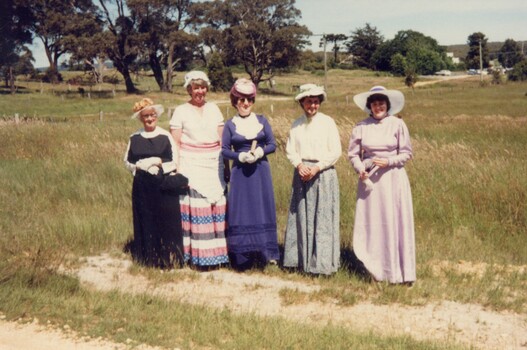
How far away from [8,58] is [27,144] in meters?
42.8

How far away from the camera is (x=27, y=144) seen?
13117 mm

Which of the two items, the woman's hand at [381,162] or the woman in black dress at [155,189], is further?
the woman in black dress at [155,189]

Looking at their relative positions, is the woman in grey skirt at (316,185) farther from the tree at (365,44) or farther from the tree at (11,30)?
the tree at (365,44)

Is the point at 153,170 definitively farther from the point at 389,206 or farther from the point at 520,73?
the point at 520,73

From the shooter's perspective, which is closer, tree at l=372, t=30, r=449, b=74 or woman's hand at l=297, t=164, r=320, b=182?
woman's hand at l=297, t=164, r=320, b=182

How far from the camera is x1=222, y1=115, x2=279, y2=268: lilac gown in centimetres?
586

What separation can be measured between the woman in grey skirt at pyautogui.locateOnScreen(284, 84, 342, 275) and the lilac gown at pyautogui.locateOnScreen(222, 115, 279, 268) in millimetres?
339

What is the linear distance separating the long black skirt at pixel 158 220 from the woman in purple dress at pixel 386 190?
6.33ft

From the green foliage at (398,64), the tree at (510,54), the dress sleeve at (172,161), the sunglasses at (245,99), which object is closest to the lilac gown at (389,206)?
the sunglasses at (245,99)

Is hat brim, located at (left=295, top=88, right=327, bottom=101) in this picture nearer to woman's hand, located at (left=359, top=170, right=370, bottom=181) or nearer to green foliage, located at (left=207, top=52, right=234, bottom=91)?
woman's hand, located at (left=359, top=170, right=370, bottom=181)

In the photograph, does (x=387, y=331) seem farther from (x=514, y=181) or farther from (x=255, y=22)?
(x=255, y=22)

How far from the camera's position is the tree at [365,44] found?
9306cm

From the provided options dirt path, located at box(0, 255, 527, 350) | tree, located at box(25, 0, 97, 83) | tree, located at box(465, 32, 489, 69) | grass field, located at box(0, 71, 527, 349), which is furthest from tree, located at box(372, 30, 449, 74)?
dirt path, located at box(0, 255, 527, 350)

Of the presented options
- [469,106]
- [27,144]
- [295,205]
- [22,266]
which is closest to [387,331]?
[295,205]
